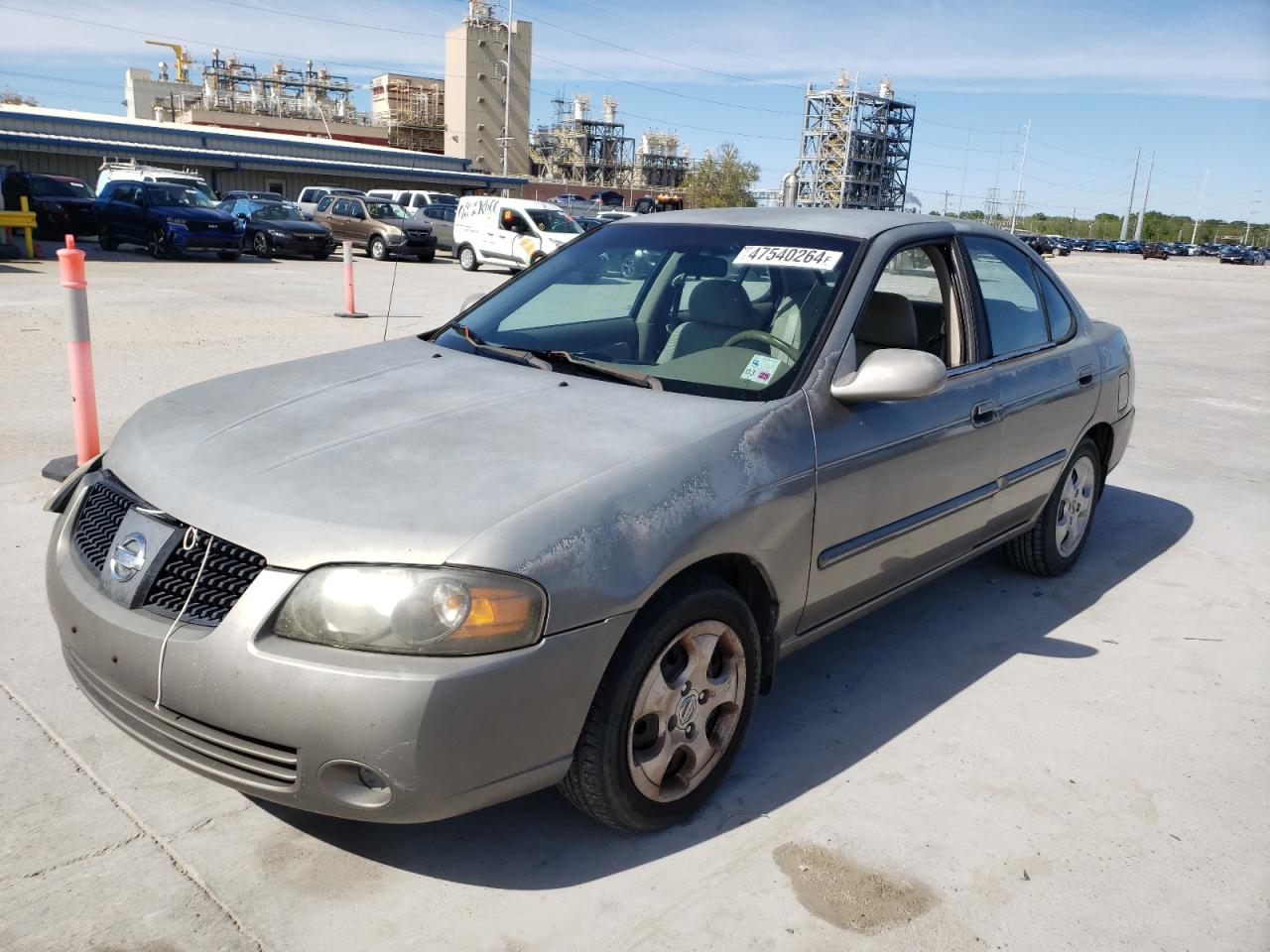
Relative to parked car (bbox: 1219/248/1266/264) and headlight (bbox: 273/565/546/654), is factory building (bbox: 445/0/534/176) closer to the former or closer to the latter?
parked car (bbox: 1219/248/1266/264)

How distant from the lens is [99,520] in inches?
106

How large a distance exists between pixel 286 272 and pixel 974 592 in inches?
723

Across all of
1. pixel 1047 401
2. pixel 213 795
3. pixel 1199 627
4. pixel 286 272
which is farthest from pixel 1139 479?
pixel 286 272

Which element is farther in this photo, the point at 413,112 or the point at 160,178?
the point at 413,112

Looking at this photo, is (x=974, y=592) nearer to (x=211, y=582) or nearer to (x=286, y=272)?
(x=211, y=582)

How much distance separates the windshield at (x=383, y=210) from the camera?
2635 centimetres

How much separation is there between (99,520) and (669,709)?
1596 mm

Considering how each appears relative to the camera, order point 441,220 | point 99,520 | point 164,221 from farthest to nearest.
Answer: point 441,220, point 164,221, point 99,520

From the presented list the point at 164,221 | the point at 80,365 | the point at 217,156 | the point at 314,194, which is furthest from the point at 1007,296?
the point at 217,156

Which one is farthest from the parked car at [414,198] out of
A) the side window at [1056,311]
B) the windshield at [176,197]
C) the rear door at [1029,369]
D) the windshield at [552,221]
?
the rear door at [1029,369]

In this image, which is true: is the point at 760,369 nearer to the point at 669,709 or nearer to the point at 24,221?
the point at 669,709

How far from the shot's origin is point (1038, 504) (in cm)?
442

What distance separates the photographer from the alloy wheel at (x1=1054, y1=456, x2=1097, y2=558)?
4656mm

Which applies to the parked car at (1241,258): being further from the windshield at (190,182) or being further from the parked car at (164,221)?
the parked car at (164,221)
